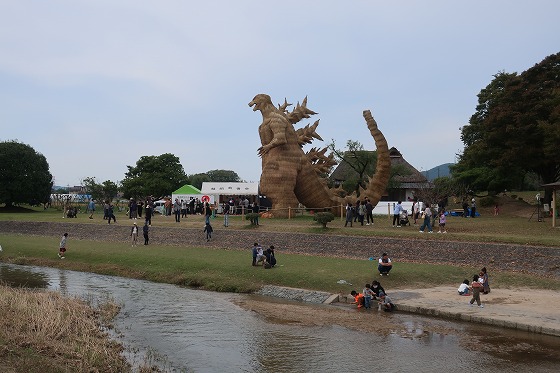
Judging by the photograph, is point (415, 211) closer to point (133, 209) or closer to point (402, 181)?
point (133, 209)

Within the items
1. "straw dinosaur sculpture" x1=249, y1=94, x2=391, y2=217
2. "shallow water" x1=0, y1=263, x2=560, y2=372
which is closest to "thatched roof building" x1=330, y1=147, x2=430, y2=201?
"straw dinosaur sculpture" x1=249, y1=94, x2=391, y2=217

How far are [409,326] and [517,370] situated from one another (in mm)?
4071

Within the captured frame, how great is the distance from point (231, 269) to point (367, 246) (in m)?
6.71

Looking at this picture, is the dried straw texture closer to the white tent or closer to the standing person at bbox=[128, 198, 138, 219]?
the standing person at bbox=[128, 198, 138, 219]

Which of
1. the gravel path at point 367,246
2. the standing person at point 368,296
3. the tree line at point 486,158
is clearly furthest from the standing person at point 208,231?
the tree line at point 486,158

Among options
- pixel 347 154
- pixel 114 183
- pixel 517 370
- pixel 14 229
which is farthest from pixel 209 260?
pixel 114 183

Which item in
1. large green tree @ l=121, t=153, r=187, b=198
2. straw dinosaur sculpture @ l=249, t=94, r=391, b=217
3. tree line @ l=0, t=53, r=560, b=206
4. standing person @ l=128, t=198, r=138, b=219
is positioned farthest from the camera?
large green tree @ l=121, t=153, r=187, b=198

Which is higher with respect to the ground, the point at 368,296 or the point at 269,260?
the point at 269,260

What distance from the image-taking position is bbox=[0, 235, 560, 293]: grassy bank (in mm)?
20703

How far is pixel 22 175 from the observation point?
6059 cm

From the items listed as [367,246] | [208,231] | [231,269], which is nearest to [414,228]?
[367,246]

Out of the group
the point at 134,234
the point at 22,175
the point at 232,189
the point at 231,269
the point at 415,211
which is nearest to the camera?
the point at 231,269

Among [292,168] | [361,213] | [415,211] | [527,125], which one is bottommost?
[361,213]

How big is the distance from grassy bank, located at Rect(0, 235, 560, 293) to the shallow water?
314cm
